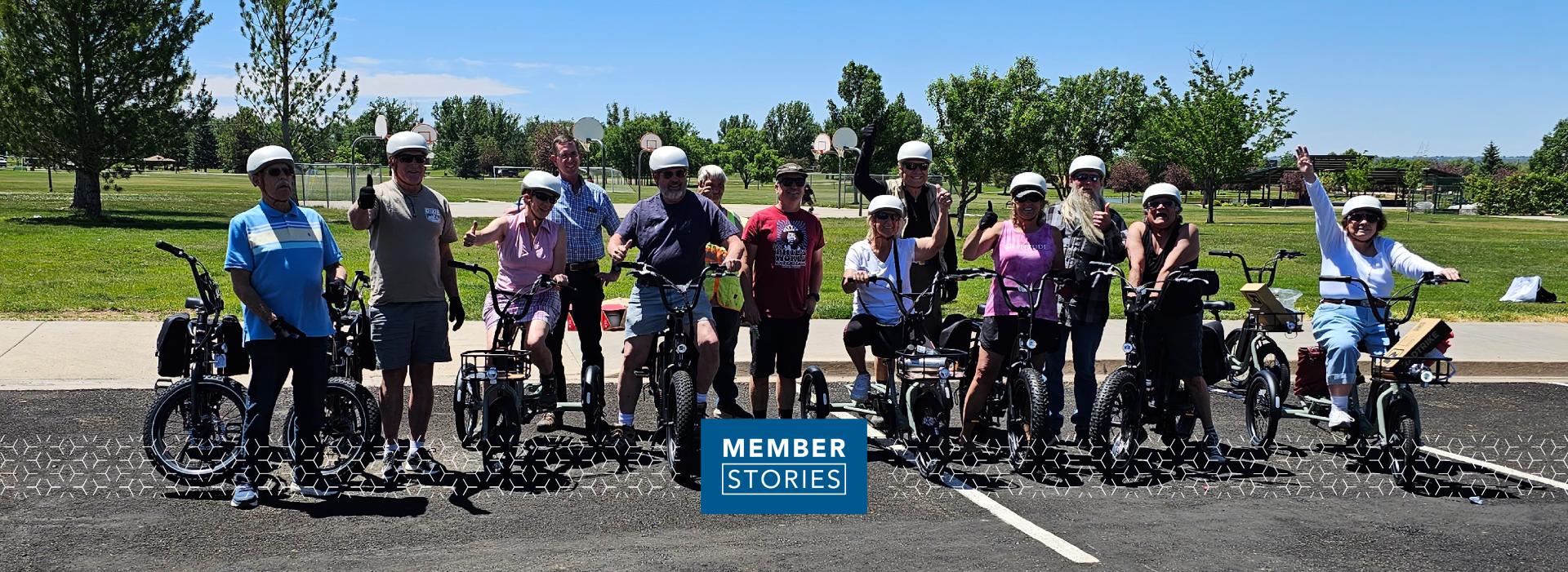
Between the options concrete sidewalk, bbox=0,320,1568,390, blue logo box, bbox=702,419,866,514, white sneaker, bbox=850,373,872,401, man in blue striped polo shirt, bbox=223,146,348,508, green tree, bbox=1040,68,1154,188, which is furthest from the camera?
green tree, bbox=1040,68,1154,188

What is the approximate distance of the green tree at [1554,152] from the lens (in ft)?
352

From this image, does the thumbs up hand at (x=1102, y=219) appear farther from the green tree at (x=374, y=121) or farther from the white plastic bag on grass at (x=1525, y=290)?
the green tree at (x=374, y=121)

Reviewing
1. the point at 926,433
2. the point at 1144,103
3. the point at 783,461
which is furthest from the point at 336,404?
the point at 1144,103

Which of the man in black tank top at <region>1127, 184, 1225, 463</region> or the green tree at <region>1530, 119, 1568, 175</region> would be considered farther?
the green tree at <region>1530, 119, 1568, 175</region>

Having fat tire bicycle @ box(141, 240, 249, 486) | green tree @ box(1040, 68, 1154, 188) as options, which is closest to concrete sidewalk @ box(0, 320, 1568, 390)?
fat tire bicycle @ box(141, 240, 249, 486)

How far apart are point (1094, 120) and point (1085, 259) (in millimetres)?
62384

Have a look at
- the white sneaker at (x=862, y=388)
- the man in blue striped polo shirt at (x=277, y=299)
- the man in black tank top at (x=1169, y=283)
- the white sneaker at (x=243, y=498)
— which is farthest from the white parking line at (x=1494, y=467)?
the white sneaker at (x=243, y=498)

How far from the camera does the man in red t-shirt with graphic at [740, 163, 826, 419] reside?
7.34 meters

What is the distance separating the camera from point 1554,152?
11331cm

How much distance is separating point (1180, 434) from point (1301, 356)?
99cm

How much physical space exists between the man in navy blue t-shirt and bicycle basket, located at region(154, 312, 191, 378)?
2.22 meters

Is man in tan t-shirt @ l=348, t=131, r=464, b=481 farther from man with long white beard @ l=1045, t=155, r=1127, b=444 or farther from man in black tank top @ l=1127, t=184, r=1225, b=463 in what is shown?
man in black tank top @ l=1127, t=184, r=1225, b=463

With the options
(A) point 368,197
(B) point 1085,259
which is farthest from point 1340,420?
(A) point 368,197

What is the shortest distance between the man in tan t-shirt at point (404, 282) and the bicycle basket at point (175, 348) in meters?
0.91
